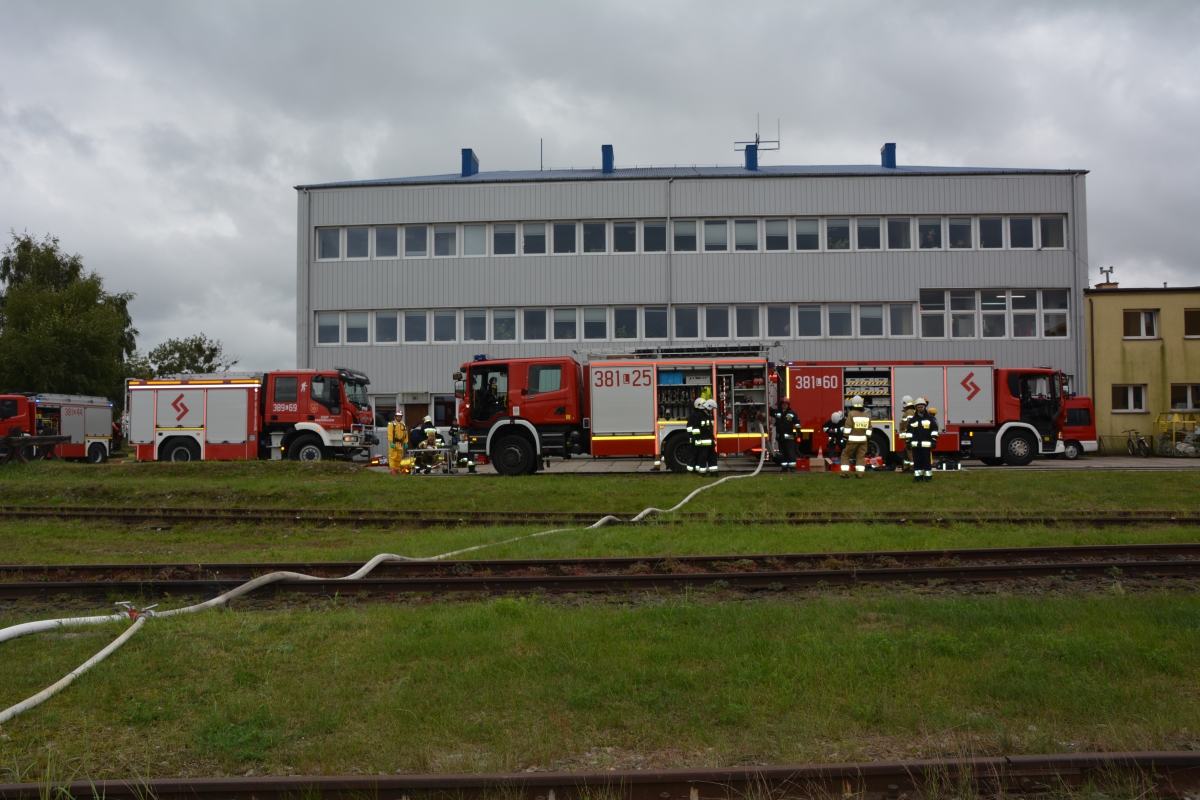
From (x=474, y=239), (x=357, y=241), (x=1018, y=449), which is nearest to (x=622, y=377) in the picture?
(x=1018, y=449)

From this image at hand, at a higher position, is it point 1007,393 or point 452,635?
point 1007,393

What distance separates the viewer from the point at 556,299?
31422 millimetres

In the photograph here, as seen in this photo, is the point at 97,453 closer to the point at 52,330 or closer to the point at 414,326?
the point at 52,330

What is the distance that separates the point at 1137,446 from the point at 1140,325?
4894 mm

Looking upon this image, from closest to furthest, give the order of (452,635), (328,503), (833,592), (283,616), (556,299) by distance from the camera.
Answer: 1. (452,635)
2. (283,616)
3. (833,592)
4. (328,503)
5. (556,299)

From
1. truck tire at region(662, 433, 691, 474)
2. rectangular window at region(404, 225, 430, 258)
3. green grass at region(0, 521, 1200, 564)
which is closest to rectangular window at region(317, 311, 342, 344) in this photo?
rectangular window at region(404, 225, 430, 258)

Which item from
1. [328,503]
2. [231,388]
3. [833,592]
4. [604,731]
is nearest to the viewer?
[604,731]

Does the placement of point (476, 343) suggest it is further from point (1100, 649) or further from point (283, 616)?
point (1100, 649)

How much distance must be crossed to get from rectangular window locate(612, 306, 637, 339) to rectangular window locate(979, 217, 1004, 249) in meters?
13.2

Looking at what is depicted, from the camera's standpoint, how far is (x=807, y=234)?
104 ft

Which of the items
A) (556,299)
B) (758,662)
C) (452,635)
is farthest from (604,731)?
(556,299)

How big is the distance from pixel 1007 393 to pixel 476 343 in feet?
59.7

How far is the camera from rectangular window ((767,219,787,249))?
3153 centimetres

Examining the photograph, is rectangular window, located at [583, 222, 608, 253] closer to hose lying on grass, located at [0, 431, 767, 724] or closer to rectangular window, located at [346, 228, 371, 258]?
rectangular window, located at [346, 228, 371, 258]
